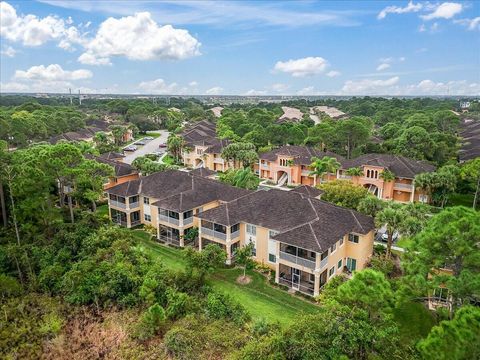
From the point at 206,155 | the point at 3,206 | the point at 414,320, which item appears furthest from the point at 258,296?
the point at 206,155

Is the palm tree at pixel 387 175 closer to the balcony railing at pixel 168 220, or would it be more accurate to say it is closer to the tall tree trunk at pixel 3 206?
the balcony railing at pixel 168 220

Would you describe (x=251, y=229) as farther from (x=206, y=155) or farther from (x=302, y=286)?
(x=206, y=155)

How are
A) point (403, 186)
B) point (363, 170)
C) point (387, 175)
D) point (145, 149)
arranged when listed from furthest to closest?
point (145, 149) < point (363, 170) < point (403, 186) < point (387, 175)

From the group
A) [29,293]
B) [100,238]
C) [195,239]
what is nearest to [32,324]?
[29,293]

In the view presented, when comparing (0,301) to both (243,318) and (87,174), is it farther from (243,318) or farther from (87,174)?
(243,318)

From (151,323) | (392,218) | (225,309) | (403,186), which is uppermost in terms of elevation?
(392,218)
